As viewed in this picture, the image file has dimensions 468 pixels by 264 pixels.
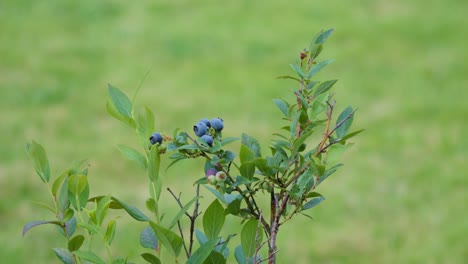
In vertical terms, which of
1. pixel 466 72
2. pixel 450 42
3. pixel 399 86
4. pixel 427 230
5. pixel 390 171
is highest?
pixel 450 42

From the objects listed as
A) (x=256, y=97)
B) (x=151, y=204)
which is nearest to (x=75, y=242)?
(x=151, y=204)

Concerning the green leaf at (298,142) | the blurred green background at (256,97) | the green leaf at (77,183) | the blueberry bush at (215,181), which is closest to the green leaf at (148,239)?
the blueberry bush at (215,181)

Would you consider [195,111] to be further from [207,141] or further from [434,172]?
[207,141]

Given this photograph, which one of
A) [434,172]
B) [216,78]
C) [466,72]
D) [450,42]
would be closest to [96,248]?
[434,172]

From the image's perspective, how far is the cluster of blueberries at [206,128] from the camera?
3.38ft

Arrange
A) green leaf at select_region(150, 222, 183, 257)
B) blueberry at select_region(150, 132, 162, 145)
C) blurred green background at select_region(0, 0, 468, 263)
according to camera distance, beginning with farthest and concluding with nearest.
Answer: blurred green background at select_region(0, 0, 468, 263) < blueberry at select_region(150, 132, 162, 145) < green leaf at select_region(150, 222, 183, 257)

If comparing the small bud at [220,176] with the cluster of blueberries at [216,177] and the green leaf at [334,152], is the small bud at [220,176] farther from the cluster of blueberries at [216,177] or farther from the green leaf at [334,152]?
the green leaf at [334,152]

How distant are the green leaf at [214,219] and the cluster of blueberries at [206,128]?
79 millimetres

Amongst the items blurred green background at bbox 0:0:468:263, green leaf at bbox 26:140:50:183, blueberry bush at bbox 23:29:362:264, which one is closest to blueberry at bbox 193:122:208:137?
blueberry bush at bbox 23:29:362:264

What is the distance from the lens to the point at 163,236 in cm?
95

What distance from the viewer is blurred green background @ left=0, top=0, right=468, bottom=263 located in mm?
3879

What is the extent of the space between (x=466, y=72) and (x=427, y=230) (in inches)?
82.3

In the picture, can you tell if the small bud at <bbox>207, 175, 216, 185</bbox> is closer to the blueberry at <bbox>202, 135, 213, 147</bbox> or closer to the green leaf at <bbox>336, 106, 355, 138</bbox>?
the blueberry at <bbox>202, 135, 213, 147</bbox>

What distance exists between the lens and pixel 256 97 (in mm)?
5340
